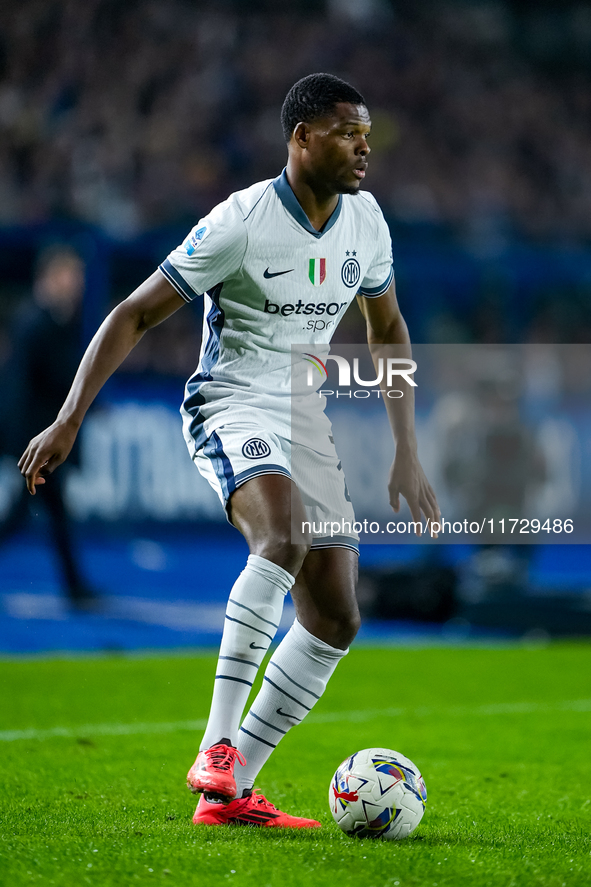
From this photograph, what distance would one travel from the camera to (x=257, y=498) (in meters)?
3.22

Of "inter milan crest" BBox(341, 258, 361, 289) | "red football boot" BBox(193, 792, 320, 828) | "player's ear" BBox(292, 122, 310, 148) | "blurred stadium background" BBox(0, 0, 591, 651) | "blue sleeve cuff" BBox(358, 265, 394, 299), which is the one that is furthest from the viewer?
"blurred stadium background" BBox(0, 0, 591, 651)

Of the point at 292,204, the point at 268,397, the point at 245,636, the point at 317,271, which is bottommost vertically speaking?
the point at 245,636

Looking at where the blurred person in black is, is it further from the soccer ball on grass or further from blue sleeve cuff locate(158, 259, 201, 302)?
the soccer ball on grass

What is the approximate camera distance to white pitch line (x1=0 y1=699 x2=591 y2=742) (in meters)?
5.04

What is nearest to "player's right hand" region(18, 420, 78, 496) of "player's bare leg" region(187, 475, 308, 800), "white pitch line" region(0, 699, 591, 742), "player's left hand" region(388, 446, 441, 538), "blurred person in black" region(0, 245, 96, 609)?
"player's bare leg" region(187, 475, 308, 800)

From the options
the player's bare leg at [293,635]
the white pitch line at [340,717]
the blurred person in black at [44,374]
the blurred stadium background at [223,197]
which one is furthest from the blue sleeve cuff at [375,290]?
the blurred person in black at [44,374]

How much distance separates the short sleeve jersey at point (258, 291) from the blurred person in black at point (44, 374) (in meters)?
5.44

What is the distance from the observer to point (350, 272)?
3.60 metres

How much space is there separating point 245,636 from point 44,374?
6.17 m

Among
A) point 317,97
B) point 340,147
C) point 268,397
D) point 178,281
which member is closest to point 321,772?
point 268,397

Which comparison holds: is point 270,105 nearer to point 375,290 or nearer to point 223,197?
point 223,197

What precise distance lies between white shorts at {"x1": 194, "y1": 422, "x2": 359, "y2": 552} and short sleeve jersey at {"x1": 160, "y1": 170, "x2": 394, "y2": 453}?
6cm

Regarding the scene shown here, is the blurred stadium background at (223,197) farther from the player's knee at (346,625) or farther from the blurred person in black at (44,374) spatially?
the player's knee at (346,625)

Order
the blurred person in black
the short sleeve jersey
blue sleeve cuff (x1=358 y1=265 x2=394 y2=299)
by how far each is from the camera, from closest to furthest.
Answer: the short sleeve jersey, blue sleeve cuff (x1=358 y1=265 x2=394 y2=299), the blurred person in black
